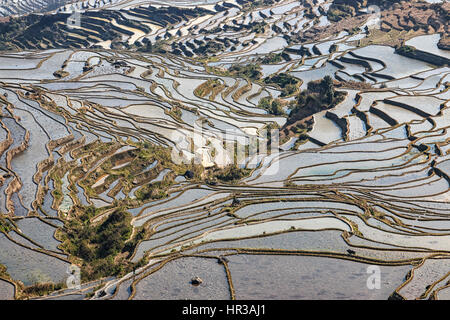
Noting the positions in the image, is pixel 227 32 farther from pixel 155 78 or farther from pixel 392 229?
pixel 392 229

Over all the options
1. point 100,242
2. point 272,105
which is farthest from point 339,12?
point 100,242

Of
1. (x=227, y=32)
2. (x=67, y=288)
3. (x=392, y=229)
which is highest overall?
(x=67, y=288)

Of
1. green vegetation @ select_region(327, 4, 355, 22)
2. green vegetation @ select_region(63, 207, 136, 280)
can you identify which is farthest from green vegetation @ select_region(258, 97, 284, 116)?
green vegetation @ select_region(327, 4, 355, 22)

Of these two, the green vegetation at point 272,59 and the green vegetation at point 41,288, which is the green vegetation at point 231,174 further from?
the green vegetation at point 272,59

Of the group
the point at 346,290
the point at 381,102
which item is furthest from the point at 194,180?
the point at 381,102

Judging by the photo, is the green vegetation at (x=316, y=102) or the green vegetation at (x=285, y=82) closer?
the green vegetation at (x=316, y=102)

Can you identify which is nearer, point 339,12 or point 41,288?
point 41,288

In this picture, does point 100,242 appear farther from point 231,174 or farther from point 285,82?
point 285,82

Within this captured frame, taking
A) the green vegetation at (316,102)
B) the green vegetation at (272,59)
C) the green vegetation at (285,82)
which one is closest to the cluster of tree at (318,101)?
the green vegetation at (316,102)
